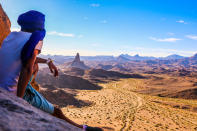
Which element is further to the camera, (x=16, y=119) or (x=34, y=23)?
(x=34, y=23)

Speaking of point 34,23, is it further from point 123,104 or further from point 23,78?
point 123,104

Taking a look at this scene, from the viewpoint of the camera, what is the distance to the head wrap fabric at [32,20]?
2273mm

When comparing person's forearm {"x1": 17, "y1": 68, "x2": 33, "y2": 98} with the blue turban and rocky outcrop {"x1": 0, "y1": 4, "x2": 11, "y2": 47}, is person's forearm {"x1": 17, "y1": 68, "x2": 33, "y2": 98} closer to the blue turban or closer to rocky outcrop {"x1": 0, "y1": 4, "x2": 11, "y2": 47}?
the blue turban

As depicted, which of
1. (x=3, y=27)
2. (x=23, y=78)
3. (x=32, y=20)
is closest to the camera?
(x=23, y=78)

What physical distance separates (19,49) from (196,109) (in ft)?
101

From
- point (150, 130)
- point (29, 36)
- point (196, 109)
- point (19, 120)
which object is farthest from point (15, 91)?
point (196, 109)

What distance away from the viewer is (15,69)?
200 centimetres

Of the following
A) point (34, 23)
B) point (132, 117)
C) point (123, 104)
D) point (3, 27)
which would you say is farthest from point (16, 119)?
point (123, 104)

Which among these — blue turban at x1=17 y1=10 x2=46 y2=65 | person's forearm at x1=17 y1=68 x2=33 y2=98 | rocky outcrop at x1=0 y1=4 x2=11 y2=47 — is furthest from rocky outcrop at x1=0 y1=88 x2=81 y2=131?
rocky outcrop at x1=0 y1=4 x2=11 y2=47

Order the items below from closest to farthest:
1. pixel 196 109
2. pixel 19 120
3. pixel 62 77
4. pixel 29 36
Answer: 1. pixel 19 120
2. pixel 29 36
3. pixel 196 109
4. pixel 62 77

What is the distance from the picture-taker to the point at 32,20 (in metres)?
2.28

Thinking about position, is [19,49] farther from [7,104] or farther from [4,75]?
[7,104]

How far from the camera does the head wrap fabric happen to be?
89.5 inches

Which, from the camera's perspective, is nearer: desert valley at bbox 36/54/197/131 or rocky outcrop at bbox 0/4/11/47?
rocky outcrop at bbox 0/4/11/47
